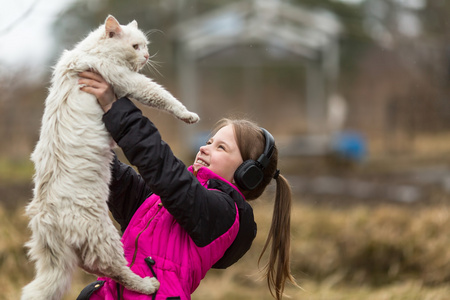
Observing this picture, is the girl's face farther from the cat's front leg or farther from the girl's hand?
the girl's hand

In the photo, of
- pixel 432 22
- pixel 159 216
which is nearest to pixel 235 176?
pixel 159 216

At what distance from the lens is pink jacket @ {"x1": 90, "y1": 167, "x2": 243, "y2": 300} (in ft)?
6.97

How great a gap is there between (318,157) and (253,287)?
25.9 feet

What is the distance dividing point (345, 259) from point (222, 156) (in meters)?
3.93

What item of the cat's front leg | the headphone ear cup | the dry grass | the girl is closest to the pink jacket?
the girl

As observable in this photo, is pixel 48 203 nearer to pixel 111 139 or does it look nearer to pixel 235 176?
pixel 111 139

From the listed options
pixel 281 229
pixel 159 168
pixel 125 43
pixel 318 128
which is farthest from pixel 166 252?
pixel 318 128

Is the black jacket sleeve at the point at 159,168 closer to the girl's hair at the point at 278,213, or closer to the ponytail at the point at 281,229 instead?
the girl's hair at the point at 278,213

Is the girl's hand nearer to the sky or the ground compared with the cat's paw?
nearer to the sky

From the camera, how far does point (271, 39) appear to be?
14047mm

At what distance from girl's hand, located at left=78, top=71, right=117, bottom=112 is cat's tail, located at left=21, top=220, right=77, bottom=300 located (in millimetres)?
530

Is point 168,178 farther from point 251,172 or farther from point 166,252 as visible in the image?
point 251,172

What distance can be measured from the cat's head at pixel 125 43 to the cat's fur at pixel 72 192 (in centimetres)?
8

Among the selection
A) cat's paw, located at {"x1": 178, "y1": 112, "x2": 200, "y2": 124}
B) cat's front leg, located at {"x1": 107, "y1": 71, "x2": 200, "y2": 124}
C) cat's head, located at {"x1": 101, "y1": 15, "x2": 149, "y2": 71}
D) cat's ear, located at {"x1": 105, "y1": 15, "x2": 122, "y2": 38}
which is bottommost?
cat's paw, located at {"x1": 178, "y1": 112, "x2": 200, "y2": 124}
